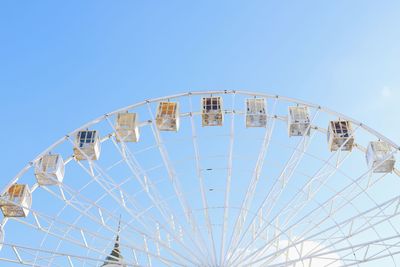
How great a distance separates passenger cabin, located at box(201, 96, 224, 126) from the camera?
2295cm

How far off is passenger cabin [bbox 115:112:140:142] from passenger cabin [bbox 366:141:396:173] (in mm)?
9890

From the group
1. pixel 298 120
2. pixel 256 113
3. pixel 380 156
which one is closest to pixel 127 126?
pixel 256 113

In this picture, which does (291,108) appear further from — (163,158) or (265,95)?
(163,158)

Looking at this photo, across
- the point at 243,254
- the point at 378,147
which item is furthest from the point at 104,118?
the point at 378,147

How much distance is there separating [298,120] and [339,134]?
72.1 inches

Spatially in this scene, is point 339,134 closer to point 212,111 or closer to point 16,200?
point 212,111

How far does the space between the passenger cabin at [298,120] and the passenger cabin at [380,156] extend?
9.13ft

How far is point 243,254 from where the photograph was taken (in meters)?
18.1

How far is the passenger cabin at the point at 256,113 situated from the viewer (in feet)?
74.6

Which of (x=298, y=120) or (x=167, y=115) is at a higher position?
(x=167, y=115)

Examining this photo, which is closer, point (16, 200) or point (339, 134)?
point (16, 200)

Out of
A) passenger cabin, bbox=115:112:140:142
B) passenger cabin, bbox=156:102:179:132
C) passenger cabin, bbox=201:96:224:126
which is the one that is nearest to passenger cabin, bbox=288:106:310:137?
passenger cabin, bbox=201:96:224:126

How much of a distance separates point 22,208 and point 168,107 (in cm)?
730

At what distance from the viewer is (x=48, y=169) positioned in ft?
70.9
